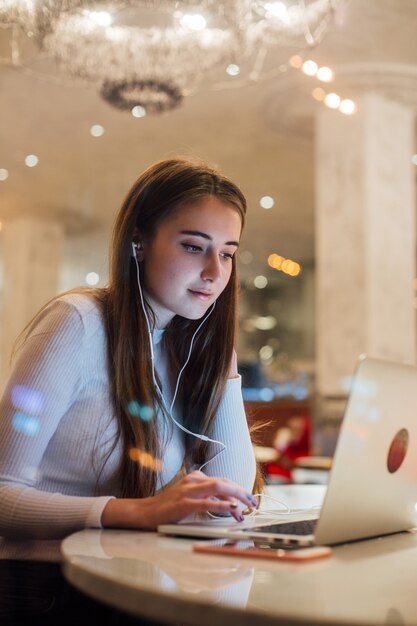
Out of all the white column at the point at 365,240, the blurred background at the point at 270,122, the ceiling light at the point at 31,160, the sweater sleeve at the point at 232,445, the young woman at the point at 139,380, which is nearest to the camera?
the young woman at the point at 139,380

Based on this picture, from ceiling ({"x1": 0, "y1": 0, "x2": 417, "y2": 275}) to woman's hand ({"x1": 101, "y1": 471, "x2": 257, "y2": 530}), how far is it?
3.20 m

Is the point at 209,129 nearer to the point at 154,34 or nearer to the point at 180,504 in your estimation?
the point at 154,34

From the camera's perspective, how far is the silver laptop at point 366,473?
0.90 metres

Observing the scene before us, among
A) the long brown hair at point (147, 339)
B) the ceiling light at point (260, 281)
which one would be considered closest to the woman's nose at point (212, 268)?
the long brown hair at point (147, 339)

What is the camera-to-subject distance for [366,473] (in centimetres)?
96

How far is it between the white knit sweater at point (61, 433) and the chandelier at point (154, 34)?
2779 millimetres

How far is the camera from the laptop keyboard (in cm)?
97

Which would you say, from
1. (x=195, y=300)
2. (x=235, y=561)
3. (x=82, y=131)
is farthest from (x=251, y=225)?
(x=235, y=561)

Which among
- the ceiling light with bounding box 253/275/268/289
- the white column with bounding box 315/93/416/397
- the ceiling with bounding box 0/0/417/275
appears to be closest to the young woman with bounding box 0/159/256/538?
the ceiling with bounding box 0/0/417/275

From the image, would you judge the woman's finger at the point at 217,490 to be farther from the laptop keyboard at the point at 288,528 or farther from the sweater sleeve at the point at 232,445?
the sweater sleeve at the point at 232,445

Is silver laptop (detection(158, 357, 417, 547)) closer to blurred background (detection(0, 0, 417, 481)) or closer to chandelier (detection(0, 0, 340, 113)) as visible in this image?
blurred background (detection(0, 0, 417, 481))

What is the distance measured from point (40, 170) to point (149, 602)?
7.55 m

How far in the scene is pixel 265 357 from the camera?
10406mm

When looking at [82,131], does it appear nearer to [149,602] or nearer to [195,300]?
[195,300]
